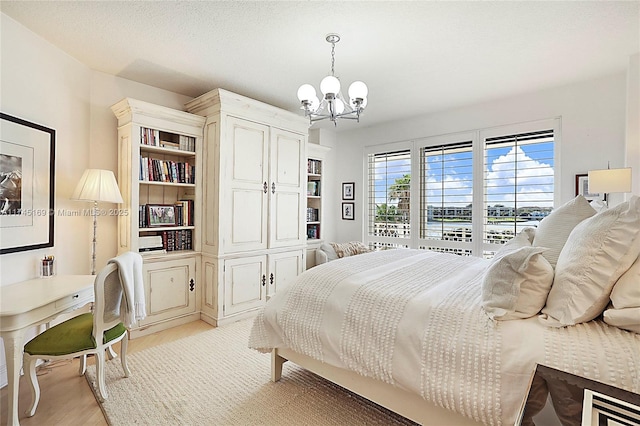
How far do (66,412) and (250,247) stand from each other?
6.77 feet

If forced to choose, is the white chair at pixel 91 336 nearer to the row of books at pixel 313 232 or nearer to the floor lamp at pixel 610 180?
the row of books at pixel 313 232

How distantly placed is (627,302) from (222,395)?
221 cm

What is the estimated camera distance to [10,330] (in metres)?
1.67

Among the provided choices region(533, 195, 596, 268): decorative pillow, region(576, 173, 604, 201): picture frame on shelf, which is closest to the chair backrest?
region(533, 195, 596, 268): decorative pillow

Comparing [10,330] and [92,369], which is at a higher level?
[10,330]

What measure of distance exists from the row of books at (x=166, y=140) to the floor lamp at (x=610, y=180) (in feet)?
12.6

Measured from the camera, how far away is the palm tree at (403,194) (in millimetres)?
4719

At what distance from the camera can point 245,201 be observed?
361cm

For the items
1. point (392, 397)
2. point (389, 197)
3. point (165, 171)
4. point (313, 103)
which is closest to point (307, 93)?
point (313, 103)

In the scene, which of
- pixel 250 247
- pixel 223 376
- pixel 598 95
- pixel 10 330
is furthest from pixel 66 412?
pixel 598 95

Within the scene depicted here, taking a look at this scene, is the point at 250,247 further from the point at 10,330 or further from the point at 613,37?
the point at 613,37

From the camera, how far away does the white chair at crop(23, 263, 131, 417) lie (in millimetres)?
1881

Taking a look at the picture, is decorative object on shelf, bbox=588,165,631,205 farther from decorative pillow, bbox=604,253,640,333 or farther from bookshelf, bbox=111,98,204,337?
bookshelf, bbox=111,98,204,337

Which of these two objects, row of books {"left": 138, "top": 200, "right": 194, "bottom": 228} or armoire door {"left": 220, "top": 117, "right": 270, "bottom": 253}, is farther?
armoire door {"left": 220, "top": 117, "right": 270, "bottom": 253}
